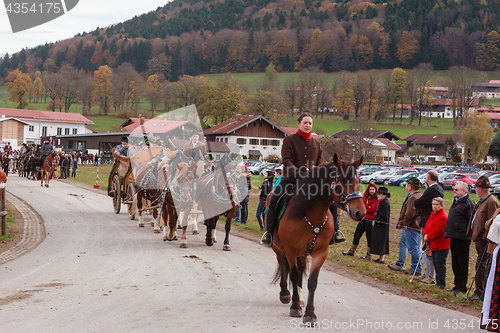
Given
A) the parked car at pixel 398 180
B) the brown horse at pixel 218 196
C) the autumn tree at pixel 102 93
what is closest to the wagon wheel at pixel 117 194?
the brown horse at pixel 218 196

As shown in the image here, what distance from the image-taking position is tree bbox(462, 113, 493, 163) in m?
71.6

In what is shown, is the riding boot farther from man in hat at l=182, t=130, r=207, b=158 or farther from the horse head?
man in hat at l=182, t=130, r=207, b=158

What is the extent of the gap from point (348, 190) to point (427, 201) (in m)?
4.42

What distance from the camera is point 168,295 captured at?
6.60 meters

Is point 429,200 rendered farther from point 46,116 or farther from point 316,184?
point 46,116

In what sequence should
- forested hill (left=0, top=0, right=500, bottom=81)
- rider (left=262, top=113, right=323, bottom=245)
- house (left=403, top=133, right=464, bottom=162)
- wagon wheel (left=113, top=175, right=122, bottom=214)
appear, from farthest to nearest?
1. forested hill (left=0, top=0, right=500, bottom=81)
2. house (left=403, top=133, right=464, bottom=162)
3. wagon wheel (left=113, top=175, right=122, bottom=214)
4. rider (left=262, top=113, right=323, bottom=245)

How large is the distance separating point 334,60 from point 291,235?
471 feet

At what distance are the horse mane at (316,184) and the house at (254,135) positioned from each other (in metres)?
66.3

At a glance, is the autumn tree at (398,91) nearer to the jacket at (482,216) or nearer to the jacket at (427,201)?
the jacket at (427,201)

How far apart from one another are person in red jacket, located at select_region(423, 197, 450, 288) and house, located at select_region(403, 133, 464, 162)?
7860cm

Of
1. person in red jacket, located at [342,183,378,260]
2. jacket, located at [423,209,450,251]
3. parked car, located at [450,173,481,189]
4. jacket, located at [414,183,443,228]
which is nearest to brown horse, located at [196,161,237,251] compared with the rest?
person in red jacket, located at [342,183,378,260]

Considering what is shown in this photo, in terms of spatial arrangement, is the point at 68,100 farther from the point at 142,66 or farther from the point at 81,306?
the point at 81,306

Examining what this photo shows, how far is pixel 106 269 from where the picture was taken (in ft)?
26.5

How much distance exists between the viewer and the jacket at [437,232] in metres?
8.52
